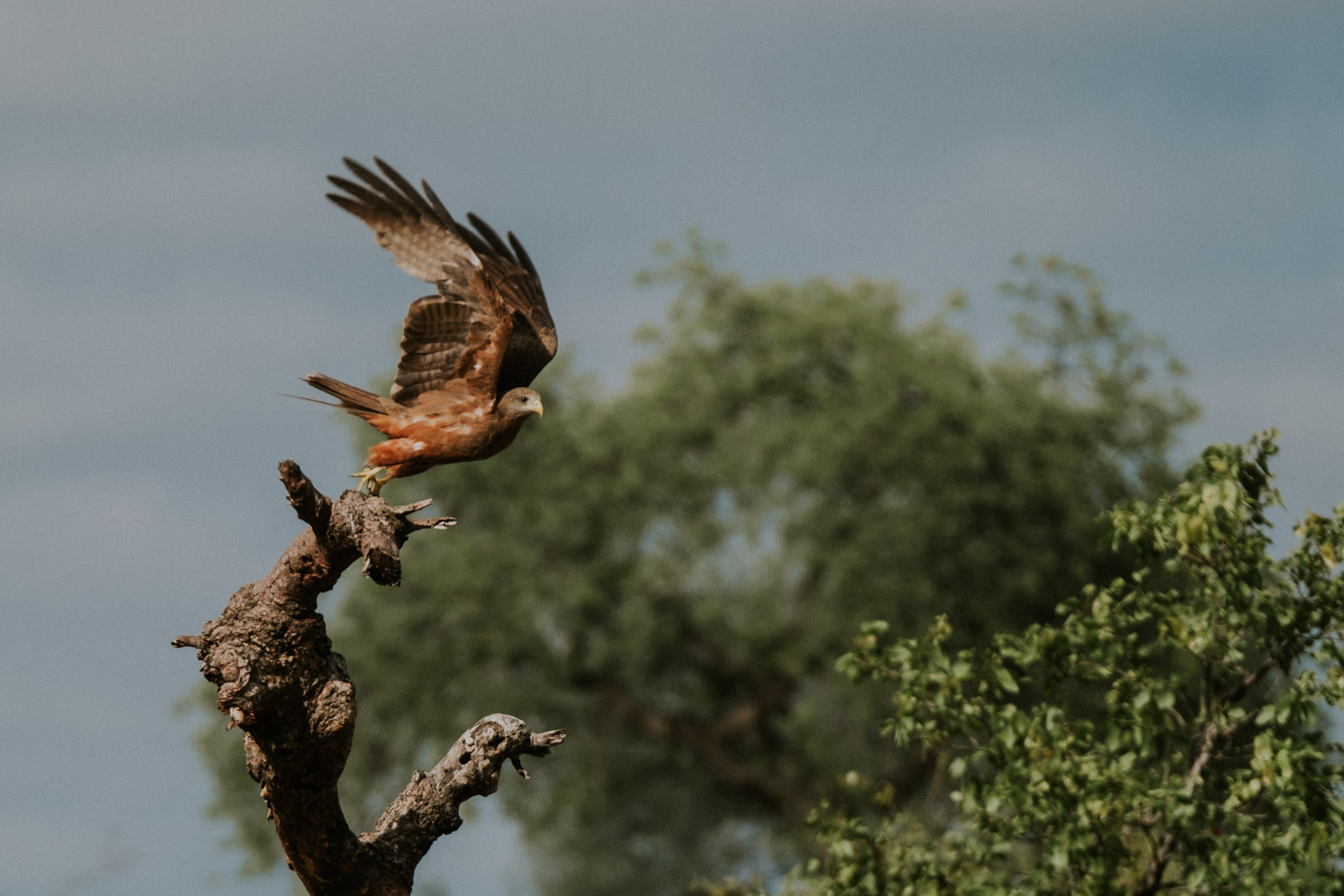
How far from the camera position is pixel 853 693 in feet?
50.6

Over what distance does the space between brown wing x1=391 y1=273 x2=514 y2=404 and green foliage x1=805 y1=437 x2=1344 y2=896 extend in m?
2.46

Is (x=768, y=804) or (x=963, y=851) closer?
(x=963, y=851)

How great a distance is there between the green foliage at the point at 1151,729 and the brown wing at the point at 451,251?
2152 mm

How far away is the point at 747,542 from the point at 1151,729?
10.0 m

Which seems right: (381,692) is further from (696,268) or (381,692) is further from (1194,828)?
(1194,828)

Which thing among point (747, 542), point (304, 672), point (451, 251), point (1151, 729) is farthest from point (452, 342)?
point (747, 542)

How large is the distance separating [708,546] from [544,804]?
4.07 metres

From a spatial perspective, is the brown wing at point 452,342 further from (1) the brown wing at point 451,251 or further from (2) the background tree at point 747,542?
(2) the background tree at point 747,542

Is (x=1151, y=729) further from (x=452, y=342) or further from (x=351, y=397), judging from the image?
(x=351, y=397)

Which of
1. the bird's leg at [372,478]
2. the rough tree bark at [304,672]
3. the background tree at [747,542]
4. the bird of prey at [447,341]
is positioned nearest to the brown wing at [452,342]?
the bird of prey at [447,341]

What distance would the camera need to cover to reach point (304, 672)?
14.7 feet

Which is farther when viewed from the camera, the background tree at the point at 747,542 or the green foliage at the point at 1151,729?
the background tree at the point at 747,542

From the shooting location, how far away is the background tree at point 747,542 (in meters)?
15.5

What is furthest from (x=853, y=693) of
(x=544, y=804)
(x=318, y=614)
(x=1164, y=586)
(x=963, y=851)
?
(x=318, y=614)
